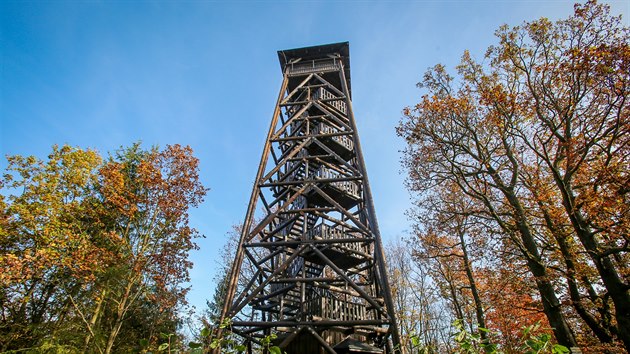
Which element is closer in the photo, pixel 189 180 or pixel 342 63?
pixel 342 63

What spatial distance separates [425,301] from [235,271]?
1593 cm

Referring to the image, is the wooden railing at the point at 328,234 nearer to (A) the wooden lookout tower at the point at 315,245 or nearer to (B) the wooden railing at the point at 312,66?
(A) the wooden lookout tower at the point at 315,245

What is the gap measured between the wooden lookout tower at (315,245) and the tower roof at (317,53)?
0.04m

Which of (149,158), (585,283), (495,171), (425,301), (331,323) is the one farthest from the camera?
(425,301)

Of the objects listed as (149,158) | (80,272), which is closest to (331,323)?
(80,272)

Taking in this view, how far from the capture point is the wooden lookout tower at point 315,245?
26.2 feet

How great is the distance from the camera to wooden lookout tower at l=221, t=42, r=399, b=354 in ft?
26.2

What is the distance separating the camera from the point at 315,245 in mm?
9070

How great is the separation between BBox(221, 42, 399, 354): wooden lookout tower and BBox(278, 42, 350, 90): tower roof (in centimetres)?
4

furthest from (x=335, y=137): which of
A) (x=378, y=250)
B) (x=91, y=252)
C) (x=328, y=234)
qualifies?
(x=91, y=252)

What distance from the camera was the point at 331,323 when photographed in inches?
290

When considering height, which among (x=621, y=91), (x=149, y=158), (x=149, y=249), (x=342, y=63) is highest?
(x=342, y=63)

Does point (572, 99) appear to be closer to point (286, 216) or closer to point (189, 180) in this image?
point (286, 216)

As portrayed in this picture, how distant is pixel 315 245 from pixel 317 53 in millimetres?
9121
